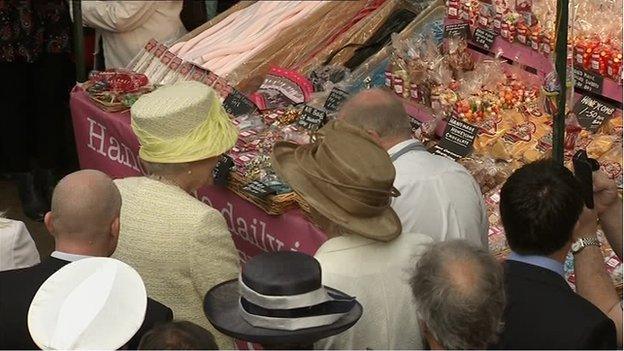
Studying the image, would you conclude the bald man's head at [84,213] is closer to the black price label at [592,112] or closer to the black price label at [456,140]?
the black price label at [456,140]

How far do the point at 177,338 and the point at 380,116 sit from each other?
4.85 feet


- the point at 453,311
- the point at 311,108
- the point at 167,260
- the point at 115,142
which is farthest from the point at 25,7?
the point at 453,311

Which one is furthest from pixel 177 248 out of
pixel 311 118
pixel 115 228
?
pixel 311 118

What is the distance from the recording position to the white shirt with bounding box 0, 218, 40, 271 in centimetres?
364

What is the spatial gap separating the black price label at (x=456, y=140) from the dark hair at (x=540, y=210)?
55.3 inches

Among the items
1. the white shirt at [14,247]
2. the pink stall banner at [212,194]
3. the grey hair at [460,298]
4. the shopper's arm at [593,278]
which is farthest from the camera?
the pink stall banner at [212,194]

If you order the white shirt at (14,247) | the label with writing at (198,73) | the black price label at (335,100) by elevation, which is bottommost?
the label with writing at (198,73)

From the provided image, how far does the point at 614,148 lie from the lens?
176 inches

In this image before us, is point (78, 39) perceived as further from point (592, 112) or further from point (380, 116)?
point (592, 112)

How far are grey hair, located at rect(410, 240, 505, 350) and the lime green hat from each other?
44.6 inches

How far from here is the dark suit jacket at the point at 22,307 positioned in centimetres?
301

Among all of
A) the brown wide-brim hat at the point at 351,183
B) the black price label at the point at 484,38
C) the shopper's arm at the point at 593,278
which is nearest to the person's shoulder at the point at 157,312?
the brown wide-brim hat at the point at 351,183

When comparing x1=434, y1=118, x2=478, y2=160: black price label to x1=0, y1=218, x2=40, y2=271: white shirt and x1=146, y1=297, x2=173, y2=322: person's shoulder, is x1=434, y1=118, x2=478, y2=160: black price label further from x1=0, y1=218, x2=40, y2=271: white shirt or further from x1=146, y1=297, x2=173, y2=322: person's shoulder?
x1=146, y1=297, x2=173, y2=322: person's shoulder

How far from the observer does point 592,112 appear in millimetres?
4609
